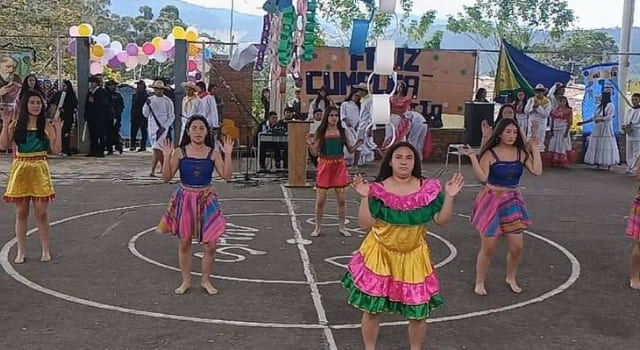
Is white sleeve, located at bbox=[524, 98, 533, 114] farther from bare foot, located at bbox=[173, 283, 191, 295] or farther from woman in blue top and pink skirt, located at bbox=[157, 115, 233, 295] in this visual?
bare foot, located at bbox=[173, 283, 191, 295]

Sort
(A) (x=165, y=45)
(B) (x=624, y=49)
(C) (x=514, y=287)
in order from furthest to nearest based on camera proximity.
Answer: (A) (x=165, y=45) → (B) (x=624, y=49) → (C) (x=514, y=287)

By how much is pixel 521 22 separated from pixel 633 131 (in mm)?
10836

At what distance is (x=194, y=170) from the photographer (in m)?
5.98

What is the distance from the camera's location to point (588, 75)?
1655cm

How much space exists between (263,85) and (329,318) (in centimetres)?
1426

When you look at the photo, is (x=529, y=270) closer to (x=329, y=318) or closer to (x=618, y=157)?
(x=329, y=318)

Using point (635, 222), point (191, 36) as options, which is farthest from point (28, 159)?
point (191, 36)

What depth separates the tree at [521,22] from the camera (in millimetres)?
25000

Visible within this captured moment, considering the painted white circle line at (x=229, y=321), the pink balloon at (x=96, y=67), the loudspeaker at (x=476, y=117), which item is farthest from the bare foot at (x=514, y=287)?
the pink balloon at (x=96, y=67)

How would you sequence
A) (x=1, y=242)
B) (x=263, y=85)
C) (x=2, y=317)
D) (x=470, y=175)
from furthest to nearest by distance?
(x=263, y=85) < (x=470, y=175) < (x=1, y=242) < (x=2, y=317)

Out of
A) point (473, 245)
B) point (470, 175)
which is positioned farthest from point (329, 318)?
point (470, 175)

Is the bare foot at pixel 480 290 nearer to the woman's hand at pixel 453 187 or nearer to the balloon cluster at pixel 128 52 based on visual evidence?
the woman's hand at pixel 453 187

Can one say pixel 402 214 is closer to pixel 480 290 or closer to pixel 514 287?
pixel 480 290

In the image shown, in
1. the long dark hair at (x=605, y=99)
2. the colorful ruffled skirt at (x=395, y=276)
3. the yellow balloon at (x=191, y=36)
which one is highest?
the yellow balloon at (x=191, y=36)
